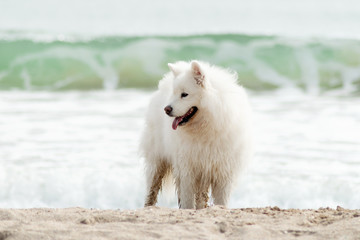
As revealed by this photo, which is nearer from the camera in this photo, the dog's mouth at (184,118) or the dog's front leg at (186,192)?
the dog's mouth at (184,118)

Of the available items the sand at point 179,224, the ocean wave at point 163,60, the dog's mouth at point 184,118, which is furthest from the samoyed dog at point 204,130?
the ocean wave at point 163,60

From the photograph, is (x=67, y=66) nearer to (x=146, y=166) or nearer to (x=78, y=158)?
(x=78, y=158)

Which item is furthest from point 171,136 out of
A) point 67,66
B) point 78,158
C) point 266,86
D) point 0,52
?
point 0,52

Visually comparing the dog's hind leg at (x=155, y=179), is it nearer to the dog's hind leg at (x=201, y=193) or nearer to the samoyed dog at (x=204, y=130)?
the samoyed dog at (x=204, y=130)

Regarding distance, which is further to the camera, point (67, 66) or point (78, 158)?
point (67, 66)

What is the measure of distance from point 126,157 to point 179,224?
666 centimetres

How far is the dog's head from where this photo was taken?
6422mm

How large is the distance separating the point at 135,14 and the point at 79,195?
26834mm

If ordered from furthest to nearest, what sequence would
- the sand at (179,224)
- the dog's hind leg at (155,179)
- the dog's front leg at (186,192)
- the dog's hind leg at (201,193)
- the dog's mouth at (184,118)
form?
the dog's hind leg at (155,179) < the dog's hind leg at (201,193) < the dog's front leg at (186,192) < the dog's mouth at (184,118) < the sand at (179,224)

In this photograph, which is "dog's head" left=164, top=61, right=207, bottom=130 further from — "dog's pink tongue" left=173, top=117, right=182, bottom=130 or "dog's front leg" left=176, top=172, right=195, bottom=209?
"dog's front leg" left=176, top=172, right=195, bottom=209

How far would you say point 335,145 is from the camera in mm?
12438

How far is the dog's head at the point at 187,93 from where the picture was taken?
6422 mm

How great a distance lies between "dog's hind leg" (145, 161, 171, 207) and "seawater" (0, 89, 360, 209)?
10.6 inches

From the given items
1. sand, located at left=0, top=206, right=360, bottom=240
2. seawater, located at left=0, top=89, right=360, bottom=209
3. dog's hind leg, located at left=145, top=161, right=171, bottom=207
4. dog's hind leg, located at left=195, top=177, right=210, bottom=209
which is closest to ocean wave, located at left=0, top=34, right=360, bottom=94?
seawater, located at left=0, top=89, right=360, bottom=209
